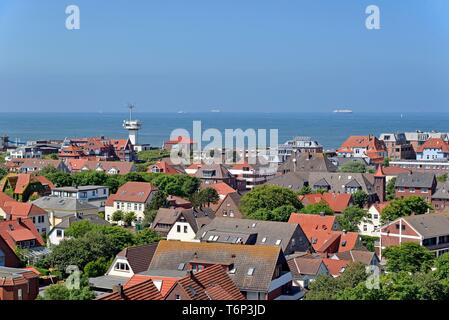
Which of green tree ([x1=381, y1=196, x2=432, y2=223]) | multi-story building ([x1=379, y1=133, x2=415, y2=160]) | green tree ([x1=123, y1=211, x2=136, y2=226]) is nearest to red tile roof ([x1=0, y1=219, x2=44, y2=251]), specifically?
green tree ([x1=123, y1=211, x2=136, y2=226])

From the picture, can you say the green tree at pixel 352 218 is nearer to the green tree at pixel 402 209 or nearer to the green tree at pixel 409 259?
the green tree at pixel 402 209

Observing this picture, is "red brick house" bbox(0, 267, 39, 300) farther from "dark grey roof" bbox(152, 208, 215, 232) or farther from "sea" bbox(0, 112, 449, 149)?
"sea" bbox(0, 112, 449, 149)

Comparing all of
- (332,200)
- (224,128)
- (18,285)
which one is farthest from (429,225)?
(224,128)

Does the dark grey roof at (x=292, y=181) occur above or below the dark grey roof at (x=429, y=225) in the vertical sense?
above

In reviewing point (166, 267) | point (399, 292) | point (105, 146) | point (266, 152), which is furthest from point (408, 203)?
point (105, 146)

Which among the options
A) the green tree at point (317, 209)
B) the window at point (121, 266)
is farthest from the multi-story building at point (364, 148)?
the window at point (121, 266)

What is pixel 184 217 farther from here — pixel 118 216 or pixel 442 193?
pixel 442 193
